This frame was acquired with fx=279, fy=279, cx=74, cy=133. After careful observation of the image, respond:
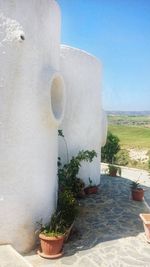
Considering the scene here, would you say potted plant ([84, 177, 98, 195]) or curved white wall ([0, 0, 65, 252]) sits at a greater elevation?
curved white wall ([0, 0, 65, 252])

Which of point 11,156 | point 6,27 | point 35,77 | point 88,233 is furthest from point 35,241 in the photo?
point 6,27

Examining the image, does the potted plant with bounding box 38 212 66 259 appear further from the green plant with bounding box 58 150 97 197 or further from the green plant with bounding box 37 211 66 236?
the green plant with bounding box 58 150 97 197

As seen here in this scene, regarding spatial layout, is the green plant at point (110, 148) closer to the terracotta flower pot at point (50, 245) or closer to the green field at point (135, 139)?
the terracotta flower pot at point (50, 245)

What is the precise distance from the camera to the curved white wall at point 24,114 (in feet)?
22.8

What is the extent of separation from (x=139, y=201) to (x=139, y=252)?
493 centimetres

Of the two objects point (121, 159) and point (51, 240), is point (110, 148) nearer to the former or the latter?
point (121, 159)

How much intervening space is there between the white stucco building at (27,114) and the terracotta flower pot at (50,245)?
407 millimetres

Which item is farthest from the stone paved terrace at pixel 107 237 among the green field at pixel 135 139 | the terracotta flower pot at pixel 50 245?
the green field at pixel 135 139

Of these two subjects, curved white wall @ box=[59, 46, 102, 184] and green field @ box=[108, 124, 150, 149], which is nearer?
curved white wall @ box=[59, 46, 102, 184]

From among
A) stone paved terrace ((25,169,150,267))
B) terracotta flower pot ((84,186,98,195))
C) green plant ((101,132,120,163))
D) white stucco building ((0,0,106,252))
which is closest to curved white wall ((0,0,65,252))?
white stucco building ((0,0,106,252))

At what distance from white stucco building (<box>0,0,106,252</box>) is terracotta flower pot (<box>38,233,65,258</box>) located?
41 cm

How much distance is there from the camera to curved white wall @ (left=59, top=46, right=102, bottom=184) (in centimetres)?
1238

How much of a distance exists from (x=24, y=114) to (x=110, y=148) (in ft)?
47.9

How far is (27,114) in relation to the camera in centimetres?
732
